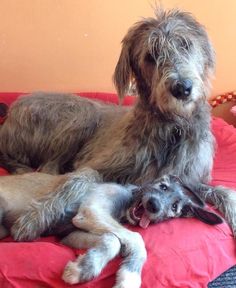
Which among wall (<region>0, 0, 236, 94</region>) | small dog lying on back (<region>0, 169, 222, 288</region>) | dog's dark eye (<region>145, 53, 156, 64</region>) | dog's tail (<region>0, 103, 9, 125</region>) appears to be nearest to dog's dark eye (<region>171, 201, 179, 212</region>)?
small dog lying on back (<region>0, 169, 222, 288</region>)

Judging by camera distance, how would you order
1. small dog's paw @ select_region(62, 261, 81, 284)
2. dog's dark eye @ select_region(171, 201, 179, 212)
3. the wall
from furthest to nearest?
1. the wall
2. dog's dark eye @ select_region(171, 201, 179, 212)
3. small dog's paw @ select_region(62, 261, 81, 284)

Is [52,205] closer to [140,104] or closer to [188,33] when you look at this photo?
[140,104]

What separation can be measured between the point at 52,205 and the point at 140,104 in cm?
64

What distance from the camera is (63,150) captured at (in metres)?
2.77

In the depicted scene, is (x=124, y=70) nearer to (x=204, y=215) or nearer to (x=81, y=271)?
(x=204, y=215)

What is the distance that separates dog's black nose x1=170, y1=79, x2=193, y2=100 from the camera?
203 cm

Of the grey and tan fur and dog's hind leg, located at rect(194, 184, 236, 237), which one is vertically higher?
the grey and tan fur

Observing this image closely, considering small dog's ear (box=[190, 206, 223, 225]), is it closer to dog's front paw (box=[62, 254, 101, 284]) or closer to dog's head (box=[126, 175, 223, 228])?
dog's head (box=[126, 175, 223, 228])

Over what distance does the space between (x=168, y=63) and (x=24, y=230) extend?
37.0 inches

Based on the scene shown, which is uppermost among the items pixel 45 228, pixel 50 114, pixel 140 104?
pixel 140 104

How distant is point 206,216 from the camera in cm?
214

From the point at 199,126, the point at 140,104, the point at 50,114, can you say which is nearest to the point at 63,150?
the point at 50,114

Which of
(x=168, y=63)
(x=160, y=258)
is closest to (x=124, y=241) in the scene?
(x=160, y=258)

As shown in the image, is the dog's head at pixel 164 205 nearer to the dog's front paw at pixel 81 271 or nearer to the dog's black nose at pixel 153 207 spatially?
the dog's black nose at pixel 153 207
